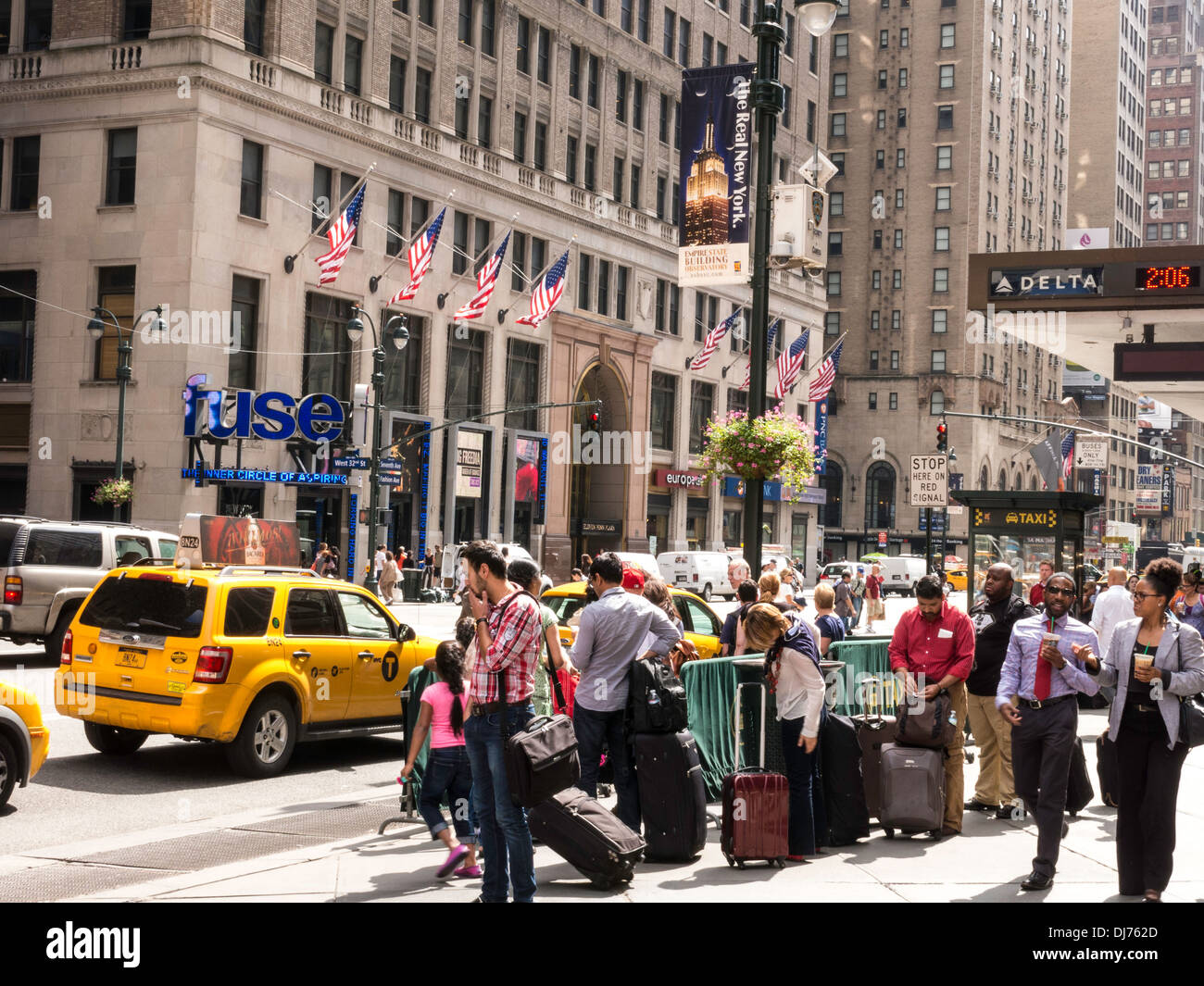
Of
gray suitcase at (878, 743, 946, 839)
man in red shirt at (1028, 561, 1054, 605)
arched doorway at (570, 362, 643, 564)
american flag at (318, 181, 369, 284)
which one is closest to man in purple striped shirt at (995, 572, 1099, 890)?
gray suitcase at (878, 743, 946, 839)

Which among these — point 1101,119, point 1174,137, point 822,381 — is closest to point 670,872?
point 822,381

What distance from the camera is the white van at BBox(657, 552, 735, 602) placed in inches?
2002

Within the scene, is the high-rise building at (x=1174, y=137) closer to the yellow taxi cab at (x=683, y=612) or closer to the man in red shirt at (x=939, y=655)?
the yellow taxi cab at (x=683, y=612)

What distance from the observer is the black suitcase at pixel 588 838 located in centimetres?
770

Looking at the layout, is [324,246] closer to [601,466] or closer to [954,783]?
[601,466]

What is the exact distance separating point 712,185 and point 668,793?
31.3ft

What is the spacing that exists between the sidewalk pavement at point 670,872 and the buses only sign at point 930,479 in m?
12.3

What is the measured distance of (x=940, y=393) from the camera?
101125 mm

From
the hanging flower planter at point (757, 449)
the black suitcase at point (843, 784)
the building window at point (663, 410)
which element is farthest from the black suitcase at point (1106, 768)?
the building window at point (663, 410)

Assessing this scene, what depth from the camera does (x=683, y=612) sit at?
52.0 feet

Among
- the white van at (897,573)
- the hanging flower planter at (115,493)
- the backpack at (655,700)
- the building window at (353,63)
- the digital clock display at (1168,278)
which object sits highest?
the building window at (353,63)
